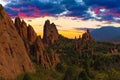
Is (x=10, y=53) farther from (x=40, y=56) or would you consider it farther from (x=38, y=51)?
(x=38, y=51)

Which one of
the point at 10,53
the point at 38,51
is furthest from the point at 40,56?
the point at 10,53

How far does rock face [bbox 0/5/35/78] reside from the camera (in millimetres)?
105812

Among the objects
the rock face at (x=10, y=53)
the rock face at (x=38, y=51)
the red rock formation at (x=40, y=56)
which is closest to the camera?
the rock face at (x=10, y=53)

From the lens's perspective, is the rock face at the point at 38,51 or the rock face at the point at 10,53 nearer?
the rock face at the point at 10,53

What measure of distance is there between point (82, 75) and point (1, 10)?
113 ft

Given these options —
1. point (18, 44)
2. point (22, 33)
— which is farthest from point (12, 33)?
point (22, 33)

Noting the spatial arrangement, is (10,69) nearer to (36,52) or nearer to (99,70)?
(36,52)

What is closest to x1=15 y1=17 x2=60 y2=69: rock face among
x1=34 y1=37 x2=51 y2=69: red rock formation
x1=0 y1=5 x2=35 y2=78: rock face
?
x1=34 y1=37 x2=51 y2=69: red rock formation

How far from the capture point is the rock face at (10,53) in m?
106

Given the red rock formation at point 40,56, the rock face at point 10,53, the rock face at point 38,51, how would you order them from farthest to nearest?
the rock face at point 38,51 → the red rock formation at point 40,56 → the rock face at point 10,53

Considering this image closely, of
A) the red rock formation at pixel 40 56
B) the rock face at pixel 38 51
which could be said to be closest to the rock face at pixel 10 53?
the red rock formation at pixel 40 56

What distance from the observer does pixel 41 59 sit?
149750mm

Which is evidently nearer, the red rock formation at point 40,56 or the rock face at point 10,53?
the rock face at point 10,53

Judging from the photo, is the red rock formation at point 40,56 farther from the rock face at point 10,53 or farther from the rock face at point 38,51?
the rock face at point 10,53
